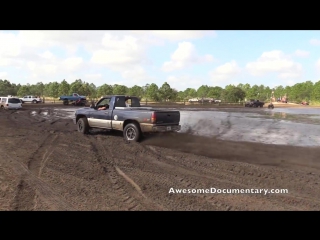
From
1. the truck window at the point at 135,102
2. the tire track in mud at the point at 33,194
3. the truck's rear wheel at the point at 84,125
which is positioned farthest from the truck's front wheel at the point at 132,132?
the tire track in mud at the point at 33,194

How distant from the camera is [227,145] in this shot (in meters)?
11.2

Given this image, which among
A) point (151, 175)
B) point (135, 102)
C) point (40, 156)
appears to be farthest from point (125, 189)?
point (135, 102)

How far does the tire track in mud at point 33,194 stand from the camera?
16.0 ft

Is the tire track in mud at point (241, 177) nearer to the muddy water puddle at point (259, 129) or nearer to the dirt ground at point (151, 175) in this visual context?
the dirt ground at point (151, 175)

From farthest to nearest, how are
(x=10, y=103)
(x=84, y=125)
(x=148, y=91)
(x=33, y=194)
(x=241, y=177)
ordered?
1. (x=148, y=91)
2. (x=10, y=103)
3. (x=84, y=125)
4. (x=241, y=177)
5. (x=33, y=194)

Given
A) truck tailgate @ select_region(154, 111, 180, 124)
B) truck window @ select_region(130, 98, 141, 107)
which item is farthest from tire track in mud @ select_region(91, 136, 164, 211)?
truck window @ select_region(130, 98, 141, 107)

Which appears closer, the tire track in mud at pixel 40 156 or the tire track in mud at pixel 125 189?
the tire track in mud at pixel 125 189

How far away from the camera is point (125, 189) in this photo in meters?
5.80

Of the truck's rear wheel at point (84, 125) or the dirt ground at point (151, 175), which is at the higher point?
the truck's rear wheel at point (84, 125)

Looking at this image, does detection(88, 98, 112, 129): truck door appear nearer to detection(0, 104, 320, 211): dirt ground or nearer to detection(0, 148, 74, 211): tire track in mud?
detection(0, 104, 320, 211): dirt ground

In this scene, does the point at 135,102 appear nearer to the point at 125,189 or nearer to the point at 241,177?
the point at 241,177

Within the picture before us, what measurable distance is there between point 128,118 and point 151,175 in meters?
5.11
